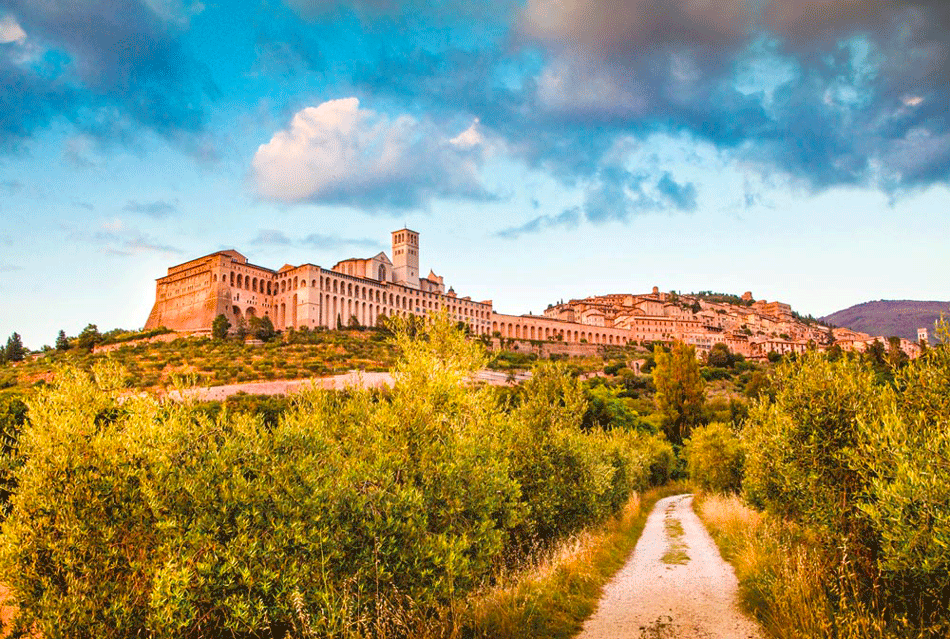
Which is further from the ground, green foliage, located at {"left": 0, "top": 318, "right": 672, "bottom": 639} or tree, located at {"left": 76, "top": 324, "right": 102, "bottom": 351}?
tree, located at {"left": 76, "top": 324, "right": 102, "bottom": 351}

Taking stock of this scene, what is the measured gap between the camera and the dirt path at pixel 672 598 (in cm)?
1069

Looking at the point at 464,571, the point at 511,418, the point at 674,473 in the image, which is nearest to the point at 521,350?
the point at 674,473

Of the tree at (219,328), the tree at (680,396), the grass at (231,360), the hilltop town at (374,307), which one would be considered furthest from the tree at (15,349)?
the tree at (680,396)

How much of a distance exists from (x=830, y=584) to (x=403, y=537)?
6.84m

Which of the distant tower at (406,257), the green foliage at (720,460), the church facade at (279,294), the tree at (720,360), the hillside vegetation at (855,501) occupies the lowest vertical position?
the green foliage at (720,460)

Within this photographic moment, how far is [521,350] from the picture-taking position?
108562 millimetres

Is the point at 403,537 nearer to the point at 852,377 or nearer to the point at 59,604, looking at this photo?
the point at 59,604

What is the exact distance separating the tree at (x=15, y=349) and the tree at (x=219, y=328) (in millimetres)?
28451

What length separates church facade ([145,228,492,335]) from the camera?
98188 millimetres

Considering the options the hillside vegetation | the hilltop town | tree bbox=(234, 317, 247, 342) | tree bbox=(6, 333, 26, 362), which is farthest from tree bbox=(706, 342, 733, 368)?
tree bbox=(6, 333, 26, 362)

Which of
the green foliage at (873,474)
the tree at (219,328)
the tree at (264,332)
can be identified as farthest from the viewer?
the tree at (264,332)

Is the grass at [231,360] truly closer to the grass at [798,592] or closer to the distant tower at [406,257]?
the distant tower at [406,257]

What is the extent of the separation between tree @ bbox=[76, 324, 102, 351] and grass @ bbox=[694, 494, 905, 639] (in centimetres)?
9470

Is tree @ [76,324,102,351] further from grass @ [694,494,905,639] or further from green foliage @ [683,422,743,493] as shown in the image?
grass @ [694,494,905,639]
